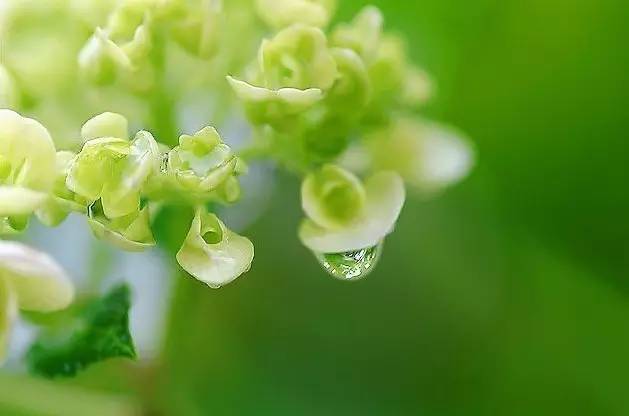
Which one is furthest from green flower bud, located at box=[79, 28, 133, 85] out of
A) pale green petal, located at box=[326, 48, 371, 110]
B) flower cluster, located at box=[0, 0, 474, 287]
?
pale green petal, located at box=[326, 48, 371, 110]

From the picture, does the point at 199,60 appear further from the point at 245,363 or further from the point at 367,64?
the point at 245,363

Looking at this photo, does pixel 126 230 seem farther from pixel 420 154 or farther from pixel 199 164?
pixel 420 154

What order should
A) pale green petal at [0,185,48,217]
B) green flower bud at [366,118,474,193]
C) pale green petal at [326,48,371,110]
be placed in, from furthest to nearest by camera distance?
green flower bud at [366,118,474,193] → pale green petal at [326,48,371,110] → pale green petal at [0,185,48,217]

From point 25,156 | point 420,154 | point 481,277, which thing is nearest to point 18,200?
point 25,156

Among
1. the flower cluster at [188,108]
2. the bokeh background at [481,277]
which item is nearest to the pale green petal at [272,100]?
the flower cluster at [188,108]

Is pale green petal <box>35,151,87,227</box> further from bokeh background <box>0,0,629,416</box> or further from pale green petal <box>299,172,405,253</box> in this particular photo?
bokeh background <box>0,0,629,416</box>
